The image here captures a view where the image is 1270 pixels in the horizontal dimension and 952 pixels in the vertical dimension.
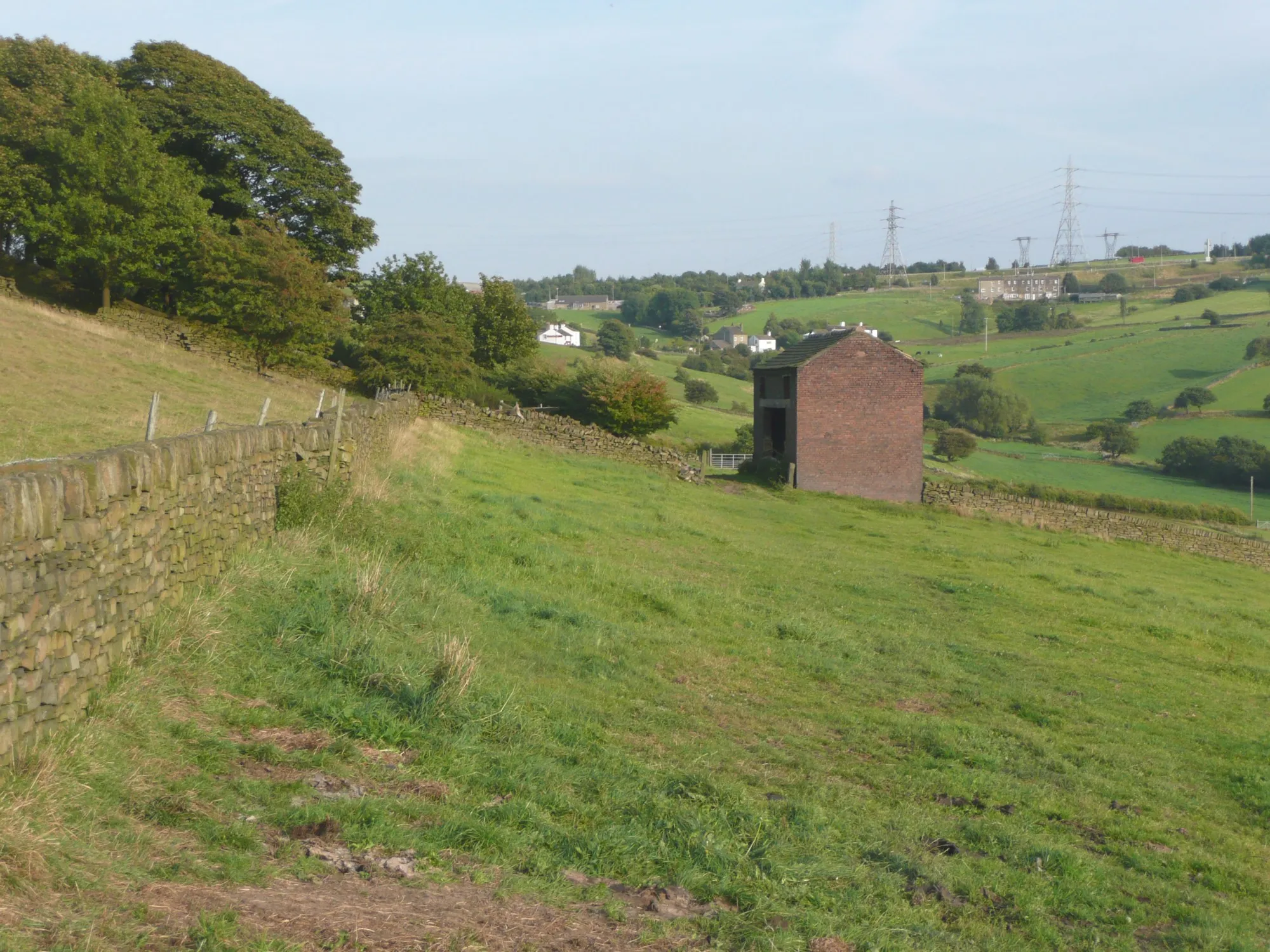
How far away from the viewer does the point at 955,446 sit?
7050 cm

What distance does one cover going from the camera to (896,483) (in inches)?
1630

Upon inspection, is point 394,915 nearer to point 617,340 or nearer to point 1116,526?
point 1116,526

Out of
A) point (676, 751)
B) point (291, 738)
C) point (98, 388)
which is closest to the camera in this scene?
point (291, 738)

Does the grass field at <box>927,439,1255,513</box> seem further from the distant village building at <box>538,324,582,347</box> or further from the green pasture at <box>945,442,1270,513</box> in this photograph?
the distant village building at <box>538,324,582,347</box>

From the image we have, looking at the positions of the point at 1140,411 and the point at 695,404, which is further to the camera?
the point at 695,404

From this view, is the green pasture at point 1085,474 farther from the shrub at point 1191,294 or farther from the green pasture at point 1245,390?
the shrub at point 1191,294

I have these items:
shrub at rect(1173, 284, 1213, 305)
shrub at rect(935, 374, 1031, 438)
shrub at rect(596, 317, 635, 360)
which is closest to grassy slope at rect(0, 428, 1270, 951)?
shrub at rect(935, 374, 1031, 438)

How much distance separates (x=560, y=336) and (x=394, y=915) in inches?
4752

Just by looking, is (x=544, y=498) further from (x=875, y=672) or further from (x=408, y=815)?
(x=408, y=815)

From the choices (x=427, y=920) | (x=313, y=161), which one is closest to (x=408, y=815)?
(x=427, y=920)

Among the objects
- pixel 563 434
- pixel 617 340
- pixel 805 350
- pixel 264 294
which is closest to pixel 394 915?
pixel 563 434

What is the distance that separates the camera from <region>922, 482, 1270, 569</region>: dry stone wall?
37375 millimetres

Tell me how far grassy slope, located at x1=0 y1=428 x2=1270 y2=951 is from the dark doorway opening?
28681 mm

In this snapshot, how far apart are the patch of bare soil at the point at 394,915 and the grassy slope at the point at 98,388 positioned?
932 centimetres
